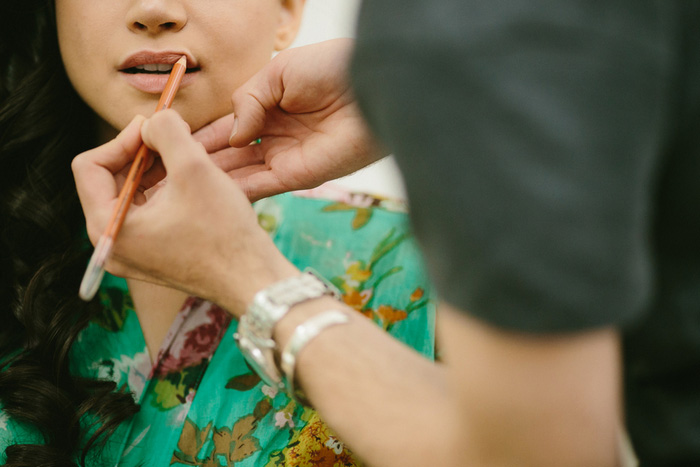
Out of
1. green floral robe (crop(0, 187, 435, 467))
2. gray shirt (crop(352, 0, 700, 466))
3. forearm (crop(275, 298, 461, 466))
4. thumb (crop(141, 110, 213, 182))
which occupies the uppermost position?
gray shirt (crop(352, 0, 700, 466))

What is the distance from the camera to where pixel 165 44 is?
832mm

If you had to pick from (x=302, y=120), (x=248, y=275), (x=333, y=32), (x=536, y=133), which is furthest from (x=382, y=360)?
(x=333, y=32)

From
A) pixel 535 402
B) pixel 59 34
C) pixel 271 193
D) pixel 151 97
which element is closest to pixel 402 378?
pixel 535 402

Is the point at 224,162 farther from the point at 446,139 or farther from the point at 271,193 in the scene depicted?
the point at 446,139

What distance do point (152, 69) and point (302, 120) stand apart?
0.69 feet

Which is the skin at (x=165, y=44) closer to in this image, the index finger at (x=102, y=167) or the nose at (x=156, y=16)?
the nose at (x=156, y=16)

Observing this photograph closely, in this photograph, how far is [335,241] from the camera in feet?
3.41

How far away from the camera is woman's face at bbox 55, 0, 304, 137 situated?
2.73 feet

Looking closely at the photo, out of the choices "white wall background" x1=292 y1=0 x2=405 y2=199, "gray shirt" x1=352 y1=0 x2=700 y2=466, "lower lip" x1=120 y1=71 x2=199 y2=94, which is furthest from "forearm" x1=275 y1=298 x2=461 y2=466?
"white wall background" x1=292 y1=0 x2=405 y2=199

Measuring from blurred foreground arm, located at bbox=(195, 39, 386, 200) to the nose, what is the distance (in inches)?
4.9

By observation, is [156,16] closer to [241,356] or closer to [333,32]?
[241,356]

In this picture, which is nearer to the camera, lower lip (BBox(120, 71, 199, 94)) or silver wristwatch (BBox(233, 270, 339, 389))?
silver wristwatch (BBox(233, 270, 339, 389))

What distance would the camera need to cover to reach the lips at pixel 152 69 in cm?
83

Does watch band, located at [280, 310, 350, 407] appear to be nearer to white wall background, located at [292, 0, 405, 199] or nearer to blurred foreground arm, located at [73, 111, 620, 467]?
blurred foreground arm, located at [73, 111, 620, 467]
